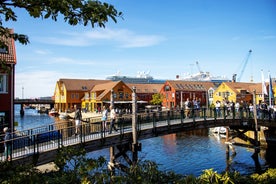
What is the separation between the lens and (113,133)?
1658 centimetres

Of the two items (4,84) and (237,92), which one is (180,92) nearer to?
(237,92)

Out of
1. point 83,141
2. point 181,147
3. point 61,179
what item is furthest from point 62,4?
point 181,147

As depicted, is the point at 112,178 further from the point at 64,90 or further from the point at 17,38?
the point at 64,90

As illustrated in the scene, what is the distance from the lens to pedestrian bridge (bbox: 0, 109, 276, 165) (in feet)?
42.4

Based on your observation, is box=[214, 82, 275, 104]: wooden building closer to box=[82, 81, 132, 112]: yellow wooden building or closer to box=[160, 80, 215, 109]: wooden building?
box=[160, 80, 215, 109]: wooden building

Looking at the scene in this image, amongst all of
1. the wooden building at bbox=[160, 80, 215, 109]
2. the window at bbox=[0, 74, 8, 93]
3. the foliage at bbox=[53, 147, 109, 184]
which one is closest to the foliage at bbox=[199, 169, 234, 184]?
the foliage at bbox=[53, 147, 109, 184]

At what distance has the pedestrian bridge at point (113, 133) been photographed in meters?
12.9

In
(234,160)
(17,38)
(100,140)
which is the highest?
(17,38)

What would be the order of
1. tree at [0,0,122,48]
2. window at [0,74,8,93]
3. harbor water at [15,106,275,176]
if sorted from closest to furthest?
1. tree at [0,0,122,48]
2. window at [0,74,8,93]
3. harbor water at [15,106,275,176]

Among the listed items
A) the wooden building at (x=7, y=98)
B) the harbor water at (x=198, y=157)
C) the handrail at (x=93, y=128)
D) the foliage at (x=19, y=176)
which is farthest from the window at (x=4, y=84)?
the foliage at (x=19, y=176)

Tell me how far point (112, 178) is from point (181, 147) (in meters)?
26.4

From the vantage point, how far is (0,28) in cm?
588

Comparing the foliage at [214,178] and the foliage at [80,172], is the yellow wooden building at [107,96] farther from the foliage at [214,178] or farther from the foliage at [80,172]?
the foliage at [214,178]

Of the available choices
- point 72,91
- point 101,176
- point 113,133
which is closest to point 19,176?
point 101,176
